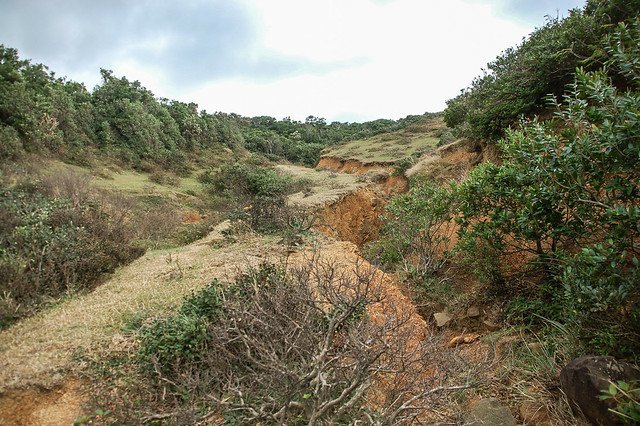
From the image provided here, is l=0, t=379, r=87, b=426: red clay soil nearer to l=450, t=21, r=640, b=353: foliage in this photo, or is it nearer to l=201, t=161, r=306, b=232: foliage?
l=450, t=21, r=640, b=353: foliage

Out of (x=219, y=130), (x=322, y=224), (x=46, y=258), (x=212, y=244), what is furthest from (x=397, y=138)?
(x=46, y=258)

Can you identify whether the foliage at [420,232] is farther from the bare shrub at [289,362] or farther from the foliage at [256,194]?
the bare shrub at [289,362]

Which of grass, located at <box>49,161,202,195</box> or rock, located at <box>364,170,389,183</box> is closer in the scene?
grass, located at <box>49,161,202,195</box>

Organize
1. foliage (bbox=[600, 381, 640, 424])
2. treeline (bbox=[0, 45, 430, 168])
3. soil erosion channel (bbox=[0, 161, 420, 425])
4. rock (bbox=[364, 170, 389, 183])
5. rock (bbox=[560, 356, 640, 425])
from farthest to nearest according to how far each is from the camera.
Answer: rock (bbox=[364, 170, 389, 183]) → treeline (bbox=[0, 45, 430, 168]) → soil erosion channel (bbox=[0, 161, 420, 425]) → rock (bbox=[560, 356, 640, 425]) → foliage (bbox=[600, 381, 640, 424])

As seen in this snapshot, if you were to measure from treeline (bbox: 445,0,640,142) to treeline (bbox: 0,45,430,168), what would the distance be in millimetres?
19846

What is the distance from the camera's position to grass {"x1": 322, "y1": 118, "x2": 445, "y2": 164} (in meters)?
27.4

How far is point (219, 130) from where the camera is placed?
37844mm

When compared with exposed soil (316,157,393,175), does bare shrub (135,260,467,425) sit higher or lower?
lower

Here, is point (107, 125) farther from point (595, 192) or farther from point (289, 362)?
point (595, 192)

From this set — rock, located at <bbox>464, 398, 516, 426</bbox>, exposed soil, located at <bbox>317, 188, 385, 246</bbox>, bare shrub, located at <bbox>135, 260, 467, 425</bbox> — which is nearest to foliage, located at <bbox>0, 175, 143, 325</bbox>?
bare shrub, located at <bbox>135, 260, 467, 425</bbox>

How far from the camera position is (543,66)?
9.72 m

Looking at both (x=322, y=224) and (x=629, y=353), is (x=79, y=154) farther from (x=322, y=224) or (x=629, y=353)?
(x=629, y=353)

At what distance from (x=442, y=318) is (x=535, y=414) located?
3498mm

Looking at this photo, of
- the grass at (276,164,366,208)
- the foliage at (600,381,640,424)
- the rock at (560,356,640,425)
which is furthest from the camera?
the grass at (276,164,366,208)
